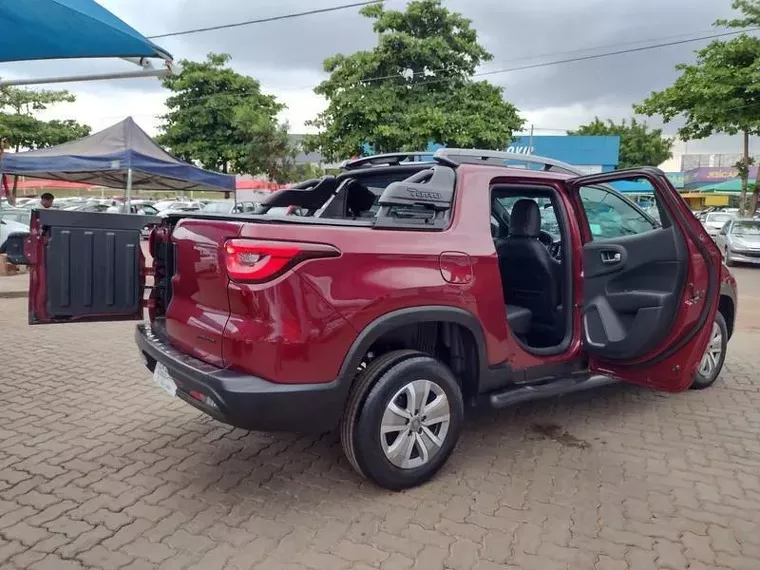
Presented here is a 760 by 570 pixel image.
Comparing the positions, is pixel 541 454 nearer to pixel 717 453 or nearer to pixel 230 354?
pixel 717 453

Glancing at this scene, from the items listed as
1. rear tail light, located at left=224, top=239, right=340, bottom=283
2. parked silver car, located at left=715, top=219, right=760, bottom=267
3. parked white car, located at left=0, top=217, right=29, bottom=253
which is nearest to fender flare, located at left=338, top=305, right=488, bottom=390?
rear tail light, located at left=224, top=239, right=340, bottom=283

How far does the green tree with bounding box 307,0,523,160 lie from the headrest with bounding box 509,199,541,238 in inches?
561

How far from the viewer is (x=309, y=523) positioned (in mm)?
2887

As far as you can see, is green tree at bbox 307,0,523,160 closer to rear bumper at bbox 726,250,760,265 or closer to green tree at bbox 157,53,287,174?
rear bumper at bbox 726,250,760,265

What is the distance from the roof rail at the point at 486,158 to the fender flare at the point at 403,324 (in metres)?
0.94

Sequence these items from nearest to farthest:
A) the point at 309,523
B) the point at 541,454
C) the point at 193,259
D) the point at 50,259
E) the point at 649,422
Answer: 1. the point at 309,523
2. the point at 193,259
3. the point at 50,259
4. the point at 541,454
5. the point at 649,422

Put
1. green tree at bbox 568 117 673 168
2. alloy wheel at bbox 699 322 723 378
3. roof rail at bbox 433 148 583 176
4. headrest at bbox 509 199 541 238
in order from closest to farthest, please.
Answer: roof rail at bbox 433 148 583 176
headrest at bbox 509 199 541 238
alloy wheel at bbox 699 322 723 378
green tree at bbox 568 117 673 168

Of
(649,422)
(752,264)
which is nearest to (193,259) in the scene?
(649,422)

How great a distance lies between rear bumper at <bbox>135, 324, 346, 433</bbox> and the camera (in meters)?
2.68

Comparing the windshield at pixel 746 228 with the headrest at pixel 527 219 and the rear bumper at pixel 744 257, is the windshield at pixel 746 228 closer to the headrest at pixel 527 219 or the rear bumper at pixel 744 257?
the rear bumper at pixel 744 257

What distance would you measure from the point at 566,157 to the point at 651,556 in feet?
102

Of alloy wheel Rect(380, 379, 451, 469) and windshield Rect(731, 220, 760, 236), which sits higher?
windshield Rect(731, 220, 760, 236)

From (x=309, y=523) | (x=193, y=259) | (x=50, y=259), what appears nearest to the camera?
(x=309, y=523)

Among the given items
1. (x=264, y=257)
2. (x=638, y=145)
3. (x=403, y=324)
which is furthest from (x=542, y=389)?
(x=638, y=145)
